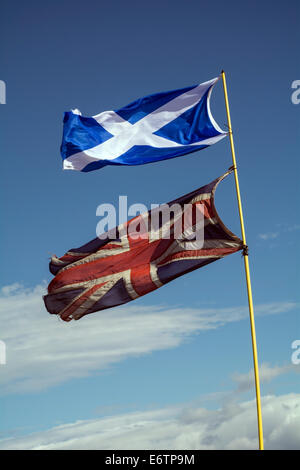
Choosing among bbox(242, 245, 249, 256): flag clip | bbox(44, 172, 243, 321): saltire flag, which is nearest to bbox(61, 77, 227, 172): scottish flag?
bbox(44, 172, 243, 321): saltire flag

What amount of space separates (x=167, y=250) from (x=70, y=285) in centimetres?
452

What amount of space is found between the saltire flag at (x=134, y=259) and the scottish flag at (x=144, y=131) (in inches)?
86.2

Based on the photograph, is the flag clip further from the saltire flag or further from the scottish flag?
the scottish flag

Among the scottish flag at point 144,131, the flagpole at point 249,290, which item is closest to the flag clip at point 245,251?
the flagpole at point 249,290

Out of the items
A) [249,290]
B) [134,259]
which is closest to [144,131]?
[134,259]

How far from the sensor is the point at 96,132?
100ft

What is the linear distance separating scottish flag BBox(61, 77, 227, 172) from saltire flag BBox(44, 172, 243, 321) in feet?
7.18

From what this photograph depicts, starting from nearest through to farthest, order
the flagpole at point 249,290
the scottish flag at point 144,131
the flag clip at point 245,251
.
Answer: the flagpole at point 249,290 < the flag clip at point 245,251 < the scottish flag at point 144,131

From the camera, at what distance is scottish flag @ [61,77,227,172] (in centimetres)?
2919

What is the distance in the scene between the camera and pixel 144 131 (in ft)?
99.8

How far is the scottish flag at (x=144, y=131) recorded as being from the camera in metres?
29.2

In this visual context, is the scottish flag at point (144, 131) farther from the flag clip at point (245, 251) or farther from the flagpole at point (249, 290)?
the flag clip at point (245, 251)
